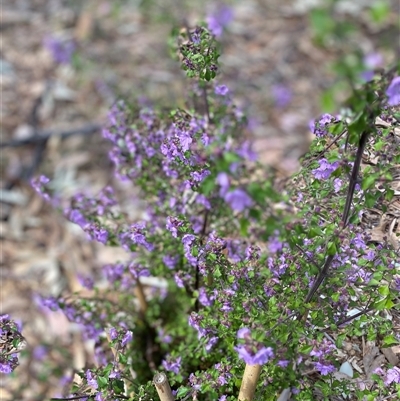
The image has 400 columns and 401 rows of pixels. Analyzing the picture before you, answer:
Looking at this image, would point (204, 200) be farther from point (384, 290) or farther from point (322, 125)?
point (384, 290)

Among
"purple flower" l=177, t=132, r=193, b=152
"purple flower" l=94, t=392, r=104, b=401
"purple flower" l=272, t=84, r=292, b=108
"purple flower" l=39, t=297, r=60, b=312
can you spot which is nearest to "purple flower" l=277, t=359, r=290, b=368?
"purple flower" l=94, t=392, r=104, b=401

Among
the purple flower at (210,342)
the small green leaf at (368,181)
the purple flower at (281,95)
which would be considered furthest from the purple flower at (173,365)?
the purple flower at (281,95)

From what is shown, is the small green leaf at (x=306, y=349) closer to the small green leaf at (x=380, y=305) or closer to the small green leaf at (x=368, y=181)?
the small green leaf at (x=380, y=305)

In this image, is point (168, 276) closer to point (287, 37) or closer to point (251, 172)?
point (251, 172)

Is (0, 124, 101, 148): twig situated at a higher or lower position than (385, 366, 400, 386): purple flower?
higher

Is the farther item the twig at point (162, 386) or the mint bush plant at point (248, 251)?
the twig at point (162, 386)

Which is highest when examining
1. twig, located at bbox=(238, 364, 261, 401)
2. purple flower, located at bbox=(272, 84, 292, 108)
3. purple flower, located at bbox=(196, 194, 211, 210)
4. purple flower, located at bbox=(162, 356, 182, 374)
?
purple flower, located at bbox=(272, 84, 292, 108)

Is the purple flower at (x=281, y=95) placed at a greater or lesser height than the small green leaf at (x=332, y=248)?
greater

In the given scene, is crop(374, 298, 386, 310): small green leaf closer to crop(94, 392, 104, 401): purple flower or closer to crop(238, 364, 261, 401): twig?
crop(238, 364, 261, 401): twig
